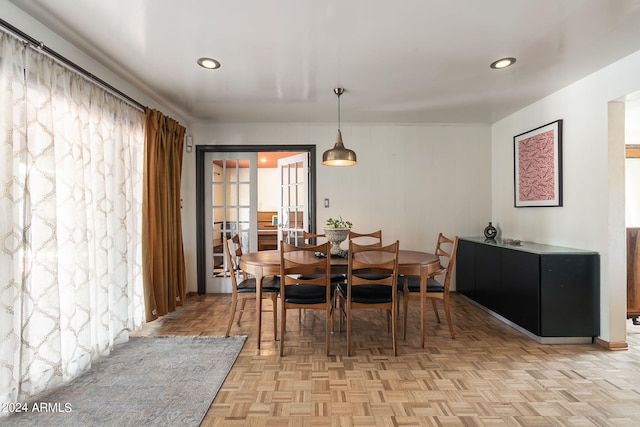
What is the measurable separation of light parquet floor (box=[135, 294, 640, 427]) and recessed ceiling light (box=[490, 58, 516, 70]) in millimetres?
2435

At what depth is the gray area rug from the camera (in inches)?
72.3

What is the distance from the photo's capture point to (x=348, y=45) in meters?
2.37

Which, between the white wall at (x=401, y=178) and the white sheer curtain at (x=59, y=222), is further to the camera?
the white wall at (x=401, y=178)

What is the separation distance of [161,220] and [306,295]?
1.84 meters

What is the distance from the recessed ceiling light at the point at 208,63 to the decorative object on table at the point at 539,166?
340cm

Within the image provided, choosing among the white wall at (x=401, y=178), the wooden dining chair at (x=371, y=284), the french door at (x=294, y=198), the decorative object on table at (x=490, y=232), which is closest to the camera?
the wooden dining chair at (x=371, y=284)

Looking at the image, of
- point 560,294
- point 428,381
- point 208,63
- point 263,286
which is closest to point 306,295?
point 263,286

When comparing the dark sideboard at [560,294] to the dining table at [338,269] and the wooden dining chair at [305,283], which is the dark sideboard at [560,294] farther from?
the wooden dining chair at [305,283]

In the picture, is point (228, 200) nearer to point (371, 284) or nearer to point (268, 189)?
point (371, 284)

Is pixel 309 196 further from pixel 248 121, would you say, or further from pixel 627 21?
pixel 627 21

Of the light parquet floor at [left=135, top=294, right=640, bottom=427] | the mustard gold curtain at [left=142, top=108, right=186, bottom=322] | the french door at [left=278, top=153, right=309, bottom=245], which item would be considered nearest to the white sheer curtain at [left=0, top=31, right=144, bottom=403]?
the mustard gold curtain at [left=142, top=108, right=186, bottom=322]

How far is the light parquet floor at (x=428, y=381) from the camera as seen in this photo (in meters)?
1.86

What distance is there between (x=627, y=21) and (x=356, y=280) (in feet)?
8.40

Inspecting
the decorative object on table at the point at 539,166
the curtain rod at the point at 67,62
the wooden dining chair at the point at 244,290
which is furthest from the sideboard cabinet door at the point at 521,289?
the curtain rod at the point at 67,62
